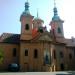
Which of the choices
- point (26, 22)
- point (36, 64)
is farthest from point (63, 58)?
point (26, 22)

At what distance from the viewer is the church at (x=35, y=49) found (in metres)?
40.4

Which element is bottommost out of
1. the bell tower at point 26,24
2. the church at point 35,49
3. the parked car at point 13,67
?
the parked car at point 13,67

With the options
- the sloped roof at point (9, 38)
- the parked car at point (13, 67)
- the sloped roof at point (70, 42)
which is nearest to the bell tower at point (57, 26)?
the sloped roof at point (70, 42)

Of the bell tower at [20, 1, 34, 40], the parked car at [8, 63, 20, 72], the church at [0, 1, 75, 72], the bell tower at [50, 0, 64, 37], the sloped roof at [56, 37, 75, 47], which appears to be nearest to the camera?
the parked car at [8, 63, 20, 72]

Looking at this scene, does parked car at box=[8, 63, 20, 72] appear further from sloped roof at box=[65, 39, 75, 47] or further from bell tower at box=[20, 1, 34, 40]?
sloped roof at box=[65, 39, 75, 47]

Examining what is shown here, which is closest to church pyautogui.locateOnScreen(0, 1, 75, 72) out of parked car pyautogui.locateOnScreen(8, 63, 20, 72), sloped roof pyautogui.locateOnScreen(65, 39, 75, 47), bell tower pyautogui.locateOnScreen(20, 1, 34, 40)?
bell tower pyautogui.locateOnScreen(20, 1, 34, 40)

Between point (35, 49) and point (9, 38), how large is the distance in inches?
309

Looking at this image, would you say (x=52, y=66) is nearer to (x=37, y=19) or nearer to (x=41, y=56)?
(x=41, y=56)

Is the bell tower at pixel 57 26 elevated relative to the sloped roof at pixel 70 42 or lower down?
elevated

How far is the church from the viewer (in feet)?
133

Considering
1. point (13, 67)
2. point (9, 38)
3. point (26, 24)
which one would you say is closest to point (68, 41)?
point (26, 24)

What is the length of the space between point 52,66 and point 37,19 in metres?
18.6

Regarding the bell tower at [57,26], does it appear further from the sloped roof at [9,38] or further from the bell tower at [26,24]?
the sloped roof at [9,38]

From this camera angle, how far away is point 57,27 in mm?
48000
